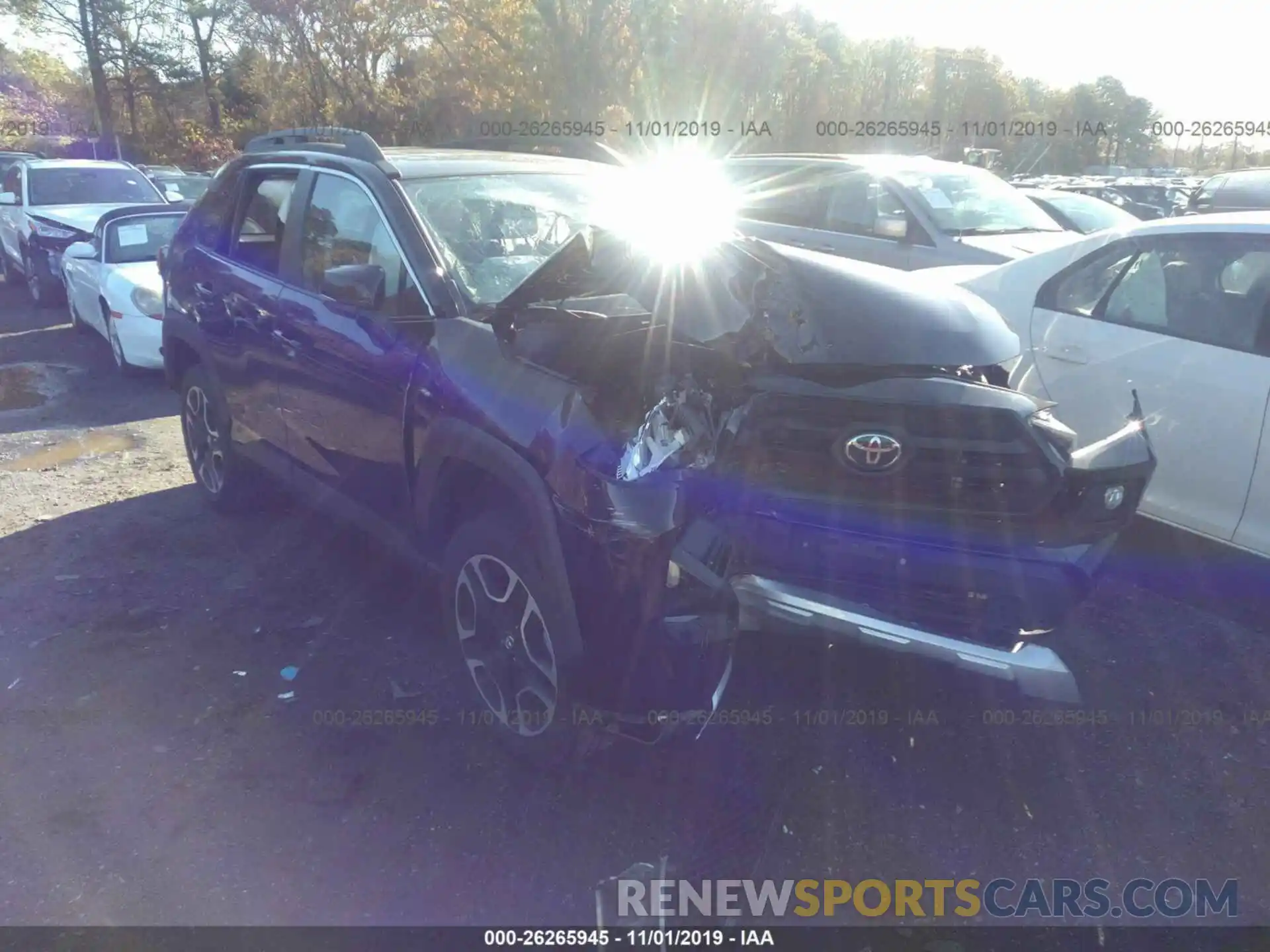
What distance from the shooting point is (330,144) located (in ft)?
14.1

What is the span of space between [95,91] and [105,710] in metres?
34.0

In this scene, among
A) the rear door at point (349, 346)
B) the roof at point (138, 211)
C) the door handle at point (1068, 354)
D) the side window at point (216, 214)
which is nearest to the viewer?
the rear door at point (349, 346)

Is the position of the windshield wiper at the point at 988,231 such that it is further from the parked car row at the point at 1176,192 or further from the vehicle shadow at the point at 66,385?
the vehicle shadow at the point at 66,385

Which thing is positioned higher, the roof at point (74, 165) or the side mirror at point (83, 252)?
the roof at point (74, 165)

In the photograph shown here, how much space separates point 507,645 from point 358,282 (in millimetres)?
1345

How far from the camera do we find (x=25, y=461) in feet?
21.6

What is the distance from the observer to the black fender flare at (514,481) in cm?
282

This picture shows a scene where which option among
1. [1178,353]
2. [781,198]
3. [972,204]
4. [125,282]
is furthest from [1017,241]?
[125,282]

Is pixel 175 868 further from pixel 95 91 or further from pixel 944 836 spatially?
pixel 95 91

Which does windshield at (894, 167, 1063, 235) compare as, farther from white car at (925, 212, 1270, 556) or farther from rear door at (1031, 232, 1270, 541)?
rear door at (1031, 232, 1270, 541)

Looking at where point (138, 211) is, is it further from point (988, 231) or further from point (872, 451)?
point (872, 451)

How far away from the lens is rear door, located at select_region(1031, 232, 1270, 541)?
411 centimetres

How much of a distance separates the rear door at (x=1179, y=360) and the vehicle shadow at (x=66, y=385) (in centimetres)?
664

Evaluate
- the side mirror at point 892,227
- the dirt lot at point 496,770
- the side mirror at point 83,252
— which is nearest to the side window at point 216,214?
the dirt lot at point 496,770
